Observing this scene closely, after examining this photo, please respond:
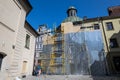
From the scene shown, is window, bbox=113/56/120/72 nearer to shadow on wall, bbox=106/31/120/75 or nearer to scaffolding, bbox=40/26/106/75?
shadow on wall, bbox=106/31/120/75

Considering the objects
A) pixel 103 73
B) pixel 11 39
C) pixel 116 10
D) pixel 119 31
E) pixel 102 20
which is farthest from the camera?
pixel 116 10

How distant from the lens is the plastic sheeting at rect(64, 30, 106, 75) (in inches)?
440

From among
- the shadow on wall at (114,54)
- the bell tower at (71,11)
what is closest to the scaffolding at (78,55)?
the shadow on wall at (114,54)

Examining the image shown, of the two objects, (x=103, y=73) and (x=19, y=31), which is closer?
(x=19, y=31)

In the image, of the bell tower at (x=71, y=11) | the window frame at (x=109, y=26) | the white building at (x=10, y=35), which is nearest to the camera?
the white building at (x=10, y=35)

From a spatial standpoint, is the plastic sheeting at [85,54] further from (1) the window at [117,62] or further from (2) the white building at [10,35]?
(2) the white building at [10,35]

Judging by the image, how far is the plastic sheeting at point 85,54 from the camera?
11164mm

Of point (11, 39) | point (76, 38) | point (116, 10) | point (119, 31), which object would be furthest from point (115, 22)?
point (11, 39)

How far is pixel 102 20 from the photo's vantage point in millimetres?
15680

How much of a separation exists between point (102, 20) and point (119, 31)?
309cm

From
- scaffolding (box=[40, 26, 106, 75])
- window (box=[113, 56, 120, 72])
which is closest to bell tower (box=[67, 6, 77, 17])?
scaffolding (box=[40, 26, 106, 75])

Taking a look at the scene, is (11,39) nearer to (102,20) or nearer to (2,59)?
(2,59)

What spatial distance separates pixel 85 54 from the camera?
39.0ft

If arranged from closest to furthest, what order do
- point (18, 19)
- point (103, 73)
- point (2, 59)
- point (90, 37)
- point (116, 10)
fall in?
1. point (2, 59)
2. point (18, 19)
3. point (103, 73)
4. point (90, 37)
5. point (116, 10)
